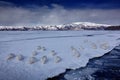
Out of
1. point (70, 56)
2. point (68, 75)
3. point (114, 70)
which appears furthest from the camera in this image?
point (70, 56)

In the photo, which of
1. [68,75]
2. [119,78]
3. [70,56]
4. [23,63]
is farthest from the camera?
[70,56]

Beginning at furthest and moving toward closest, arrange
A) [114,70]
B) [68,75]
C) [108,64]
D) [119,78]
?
[108,64] → [114,70] → [68,75] → [119,78]

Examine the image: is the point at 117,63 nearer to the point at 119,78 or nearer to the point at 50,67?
the point at 119,78

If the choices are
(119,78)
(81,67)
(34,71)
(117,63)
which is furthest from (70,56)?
(119,78)

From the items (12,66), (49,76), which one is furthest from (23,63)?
(49,76)

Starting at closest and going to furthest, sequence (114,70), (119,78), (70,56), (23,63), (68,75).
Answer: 1. (119,78)
2. (68,75)
3. (114,70)
4. (23,63)
5. (70,56)

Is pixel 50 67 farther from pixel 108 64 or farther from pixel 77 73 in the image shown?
pixel 108 64

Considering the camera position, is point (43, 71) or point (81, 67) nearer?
point (43, 71)

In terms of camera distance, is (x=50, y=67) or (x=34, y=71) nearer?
(x=34, y=71)
